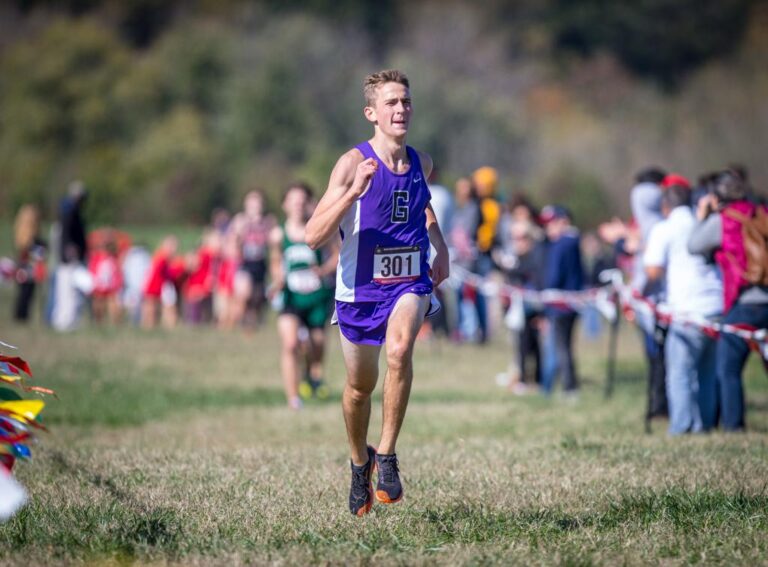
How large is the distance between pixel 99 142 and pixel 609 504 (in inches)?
2501

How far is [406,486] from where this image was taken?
782 cm

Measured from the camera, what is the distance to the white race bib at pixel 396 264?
Result: 6879mm

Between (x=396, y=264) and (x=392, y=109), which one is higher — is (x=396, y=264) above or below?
below

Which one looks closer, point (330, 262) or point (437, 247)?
point (437, 247)

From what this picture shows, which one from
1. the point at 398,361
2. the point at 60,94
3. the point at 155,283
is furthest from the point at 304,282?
the point at 60,94

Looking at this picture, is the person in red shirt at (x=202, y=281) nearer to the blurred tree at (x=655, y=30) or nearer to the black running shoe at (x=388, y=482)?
the black running shoe at (x=388, y=482)

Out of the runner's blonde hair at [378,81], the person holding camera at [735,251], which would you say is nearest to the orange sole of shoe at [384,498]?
the runner's blonde hair at [378,81]

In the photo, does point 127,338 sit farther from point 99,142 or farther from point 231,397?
point 99,142

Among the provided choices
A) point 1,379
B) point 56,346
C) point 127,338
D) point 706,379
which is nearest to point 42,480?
point 1,379

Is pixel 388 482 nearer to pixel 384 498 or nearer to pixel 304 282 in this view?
pixel 384 498

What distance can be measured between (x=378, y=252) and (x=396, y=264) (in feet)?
0.40

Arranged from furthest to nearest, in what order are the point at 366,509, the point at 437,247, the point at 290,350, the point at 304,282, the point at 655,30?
the point at 655,30 < the point at 304,282 < the point at 290,350 < the point at 437,247 < the point at 366,509

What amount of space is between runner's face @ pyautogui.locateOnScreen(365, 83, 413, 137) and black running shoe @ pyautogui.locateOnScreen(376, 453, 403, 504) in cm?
175

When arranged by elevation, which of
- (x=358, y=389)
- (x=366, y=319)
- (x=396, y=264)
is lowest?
(x=358, y=389)
